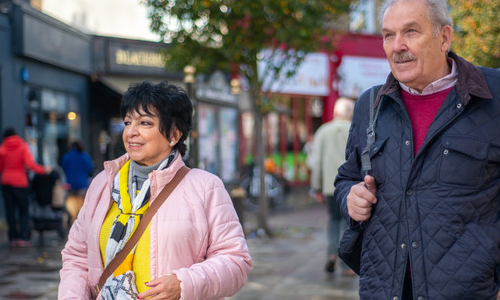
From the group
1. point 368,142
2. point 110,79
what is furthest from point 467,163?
point 110,79

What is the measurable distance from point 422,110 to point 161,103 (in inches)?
42.1

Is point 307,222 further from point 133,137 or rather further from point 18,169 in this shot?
point 133,137

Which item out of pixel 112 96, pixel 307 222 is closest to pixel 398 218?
pixel 307 222

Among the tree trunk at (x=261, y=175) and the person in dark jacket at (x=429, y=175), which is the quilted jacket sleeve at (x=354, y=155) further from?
the tree trunk at (x=261, y=175)

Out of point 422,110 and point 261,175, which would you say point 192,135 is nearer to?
point 261,175

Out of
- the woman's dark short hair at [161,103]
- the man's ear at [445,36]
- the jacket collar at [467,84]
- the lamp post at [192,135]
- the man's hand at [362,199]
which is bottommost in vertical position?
the lamp post at [192,135]

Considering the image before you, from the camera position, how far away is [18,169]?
1173 centimetres

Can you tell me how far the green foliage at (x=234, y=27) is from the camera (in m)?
11.9

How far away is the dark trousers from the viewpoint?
1176 centimetres

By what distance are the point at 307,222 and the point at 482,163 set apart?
1266 cm

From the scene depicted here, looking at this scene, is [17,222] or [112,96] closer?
[17,222]

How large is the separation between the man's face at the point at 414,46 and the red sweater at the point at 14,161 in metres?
9.61

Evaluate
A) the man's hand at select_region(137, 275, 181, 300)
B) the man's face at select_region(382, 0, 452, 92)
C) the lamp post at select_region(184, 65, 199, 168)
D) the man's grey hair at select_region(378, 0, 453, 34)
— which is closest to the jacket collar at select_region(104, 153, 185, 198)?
the man's hand at select_region(137, 275, 181, 300)

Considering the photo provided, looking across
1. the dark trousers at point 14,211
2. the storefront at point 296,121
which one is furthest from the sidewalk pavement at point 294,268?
the storefront at point 296,121
